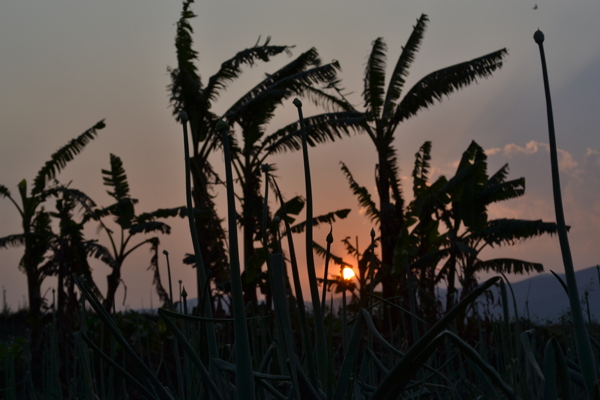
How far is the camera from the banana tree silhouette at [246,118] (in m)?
14.7

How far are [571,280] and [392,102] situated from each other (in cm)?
1729

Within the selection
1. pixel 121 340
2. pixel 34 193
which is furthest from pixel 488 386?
pixel 34 193

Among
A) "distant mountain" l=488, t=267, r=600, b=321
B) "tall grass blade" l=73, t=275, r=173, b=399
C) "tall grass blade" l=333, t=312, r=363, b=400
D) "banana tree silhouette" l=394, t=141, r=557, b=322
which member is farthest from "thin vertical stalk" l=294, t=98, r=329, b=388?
"banana tree silhouette" l=394, t=141, r=557, b=322

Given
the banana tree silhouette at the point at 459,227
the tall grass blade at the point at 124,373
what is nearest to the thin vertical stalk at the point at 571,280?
the tall grass blade at the point at 124,373

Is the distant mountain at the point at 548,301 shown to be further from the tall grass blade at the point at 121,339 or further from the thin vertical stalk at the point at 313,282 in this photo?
the tall grass blade at the point at 121,339

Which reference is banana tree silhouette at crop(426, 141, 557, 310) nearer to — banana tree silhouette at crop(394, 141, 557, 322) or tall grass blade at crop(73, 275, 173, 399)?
banana tree silhouette at crop(394, 141, 557, 322)

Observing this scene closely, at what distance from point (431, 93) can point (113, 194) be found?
28.9 ft

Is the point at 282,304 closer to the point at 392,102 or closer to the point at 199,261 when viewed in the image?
the point at 199,261

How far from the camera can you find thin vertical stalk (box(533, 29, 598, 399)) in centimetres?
57

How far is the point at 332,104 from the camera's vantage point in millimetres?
18453

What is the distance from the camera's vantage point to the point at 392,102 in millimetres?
17516

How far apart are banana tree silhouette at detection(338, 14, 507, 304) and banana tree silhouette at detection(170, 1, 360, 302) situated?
1.43 m

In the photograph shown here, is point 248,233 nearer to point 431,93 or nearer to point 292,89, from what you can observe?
point 292,89

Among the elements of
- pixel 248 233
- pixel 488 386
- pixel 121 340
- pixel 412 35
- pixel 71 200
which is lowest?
pixel 488 386
